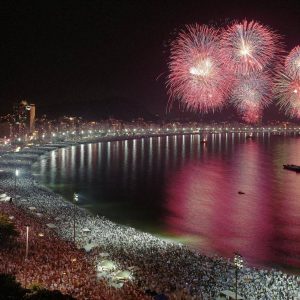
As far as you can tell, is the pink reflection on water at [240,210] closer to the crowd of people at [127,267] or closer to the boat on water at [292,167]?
the boat on water at [292,167]

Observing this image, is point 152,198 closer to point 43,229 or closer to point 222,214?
point 222,214

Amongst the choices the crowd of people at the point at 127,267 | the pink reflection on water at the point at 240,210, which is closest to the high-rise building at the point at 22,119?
the pink reflection on water at the point at 240,210

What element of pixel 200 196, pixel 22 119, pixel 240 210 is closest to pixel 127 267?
pixel 240 210

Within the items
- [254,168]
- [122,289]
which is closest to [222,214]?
[122,289]

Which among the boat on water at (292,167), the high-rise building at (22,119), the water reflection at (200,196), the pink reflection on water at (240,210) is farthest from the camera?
the high-rise building at (22,119)

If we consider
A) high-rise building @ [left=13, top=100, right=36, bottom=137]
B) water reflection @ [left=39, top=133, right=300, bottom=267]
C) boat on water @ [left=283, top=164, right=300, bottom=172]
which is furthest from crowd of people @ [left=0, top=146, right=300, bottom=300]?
high-rise building @ [left=13, top=100, right=36, bottom=137]
